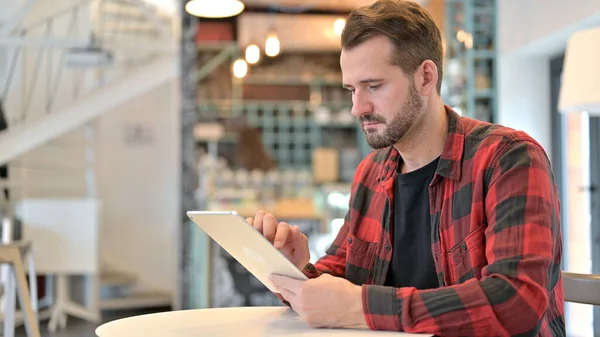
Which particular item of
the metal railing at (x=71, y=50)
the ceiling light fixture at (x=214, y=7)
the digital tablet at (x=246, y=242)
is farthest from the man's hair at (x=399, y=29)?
the metal railing at (x=71, y=50)

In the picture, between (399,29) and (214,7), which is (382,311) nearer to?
(399,29)

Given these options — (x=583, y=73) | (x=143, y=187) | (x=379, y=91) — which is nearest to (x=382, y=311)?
(x=379, y=91)

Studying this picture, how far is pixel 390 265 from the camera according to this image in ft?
5.48

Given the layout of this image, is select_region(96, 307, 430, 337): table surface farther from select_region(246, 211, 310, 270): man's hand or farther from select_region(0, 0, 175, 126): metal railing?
select_region(0, 0, 175, 126): metal railing

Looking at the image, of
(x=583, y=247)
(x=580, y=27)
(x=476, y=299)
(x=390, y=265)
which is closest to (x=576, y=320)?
(x=583, y=247)

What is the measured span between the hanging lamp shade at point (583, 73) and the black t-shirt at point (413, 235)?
1.57m

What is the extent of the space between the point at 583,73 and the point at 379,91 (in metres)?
1.75

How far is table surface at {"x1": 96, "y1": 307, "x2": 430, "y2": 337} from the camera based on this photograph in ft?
4.18

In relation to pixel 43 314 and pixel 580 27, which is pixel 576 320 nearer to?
pixel 580 27

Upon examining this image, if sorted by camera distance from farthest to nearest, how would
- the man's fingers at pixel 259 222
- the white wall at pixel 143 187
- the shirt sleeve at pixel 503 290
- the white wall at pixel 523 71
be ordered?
1. the white wall at pixel 143 187
2. the white wall at pixel 523 71
3. the man's fingers at pixel 259 222
4. the shirt sleeve at pixel 503 290

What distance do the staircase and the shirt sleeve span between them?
21.2 ft

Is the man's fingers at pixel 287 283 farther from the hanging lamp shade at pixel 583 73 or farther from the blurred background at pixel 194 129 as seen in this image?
the blurred background at pixel 194 129

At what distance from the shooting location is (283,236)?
5.26ft

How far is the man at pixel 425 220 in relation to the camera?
1264 millimetres
